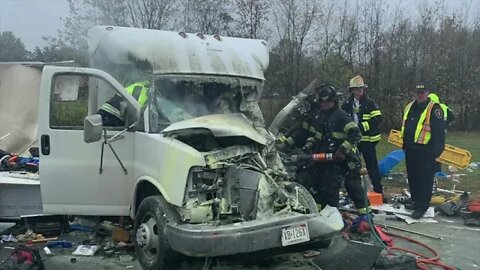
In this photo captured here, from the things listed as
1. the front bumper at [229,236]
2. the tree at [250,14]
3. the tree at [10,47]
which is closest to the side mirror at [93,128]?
the front bumper at [229,236]

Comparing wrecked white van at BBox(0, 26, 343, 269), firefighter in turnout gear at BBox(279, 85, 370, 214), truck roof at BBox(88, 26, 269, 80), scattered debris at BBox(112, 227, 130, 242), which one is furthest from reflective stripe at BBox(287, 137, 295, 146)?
scattered debris at BBox(112, 227, 130, 242)

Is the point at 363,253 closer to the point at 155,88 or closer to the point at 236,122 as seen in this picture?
the point at 236,122

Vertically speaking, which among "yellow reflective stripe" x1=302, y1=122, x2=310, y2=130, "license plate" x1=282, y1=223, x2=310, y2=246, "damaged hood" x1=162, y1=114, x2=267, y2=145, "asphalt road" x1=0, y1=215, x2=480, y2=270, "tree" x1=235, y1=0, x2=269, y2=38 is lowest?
"asphalt road" x1=0, y1=215, x2=480, y2=270

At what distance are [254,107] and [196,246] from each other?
2.37 m

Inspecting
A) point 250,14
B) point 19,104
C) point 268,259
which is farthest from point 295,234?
point 250,14

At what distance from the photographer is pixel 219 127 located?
5.31 meters

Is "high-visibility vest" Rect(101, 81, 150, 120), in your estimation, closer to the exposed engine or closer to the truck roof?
the truck roof

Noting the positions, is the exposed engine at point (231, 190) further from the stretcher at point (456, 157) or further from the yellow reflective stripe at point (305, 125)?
the stretcher at point (456, 157)

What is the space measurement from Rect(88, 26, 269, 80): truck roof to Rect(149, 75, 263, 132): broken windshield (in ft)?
0.31

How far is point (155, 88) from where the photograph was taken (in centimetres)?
597

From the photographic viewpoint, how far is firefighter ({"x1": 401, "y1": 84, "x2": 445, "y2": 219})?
804cm

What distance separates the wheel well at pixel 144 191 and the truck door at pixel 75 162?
0.37 feet

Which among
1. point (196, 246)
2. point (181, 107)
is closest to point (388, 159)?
point (181, 107)

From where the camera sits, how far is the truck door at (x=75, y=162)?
5.96 m
